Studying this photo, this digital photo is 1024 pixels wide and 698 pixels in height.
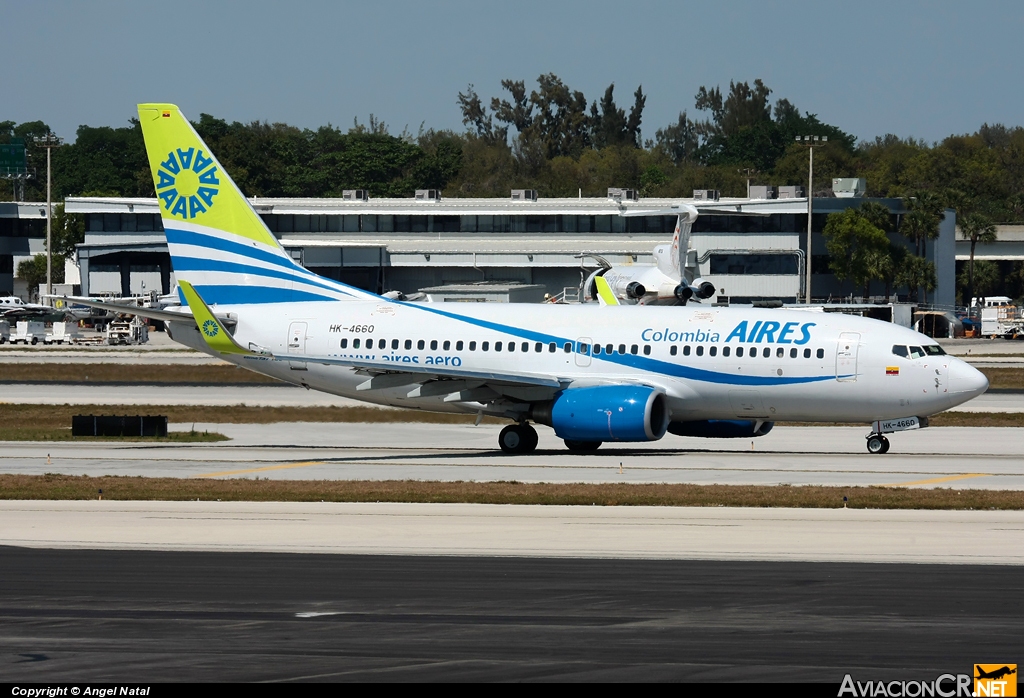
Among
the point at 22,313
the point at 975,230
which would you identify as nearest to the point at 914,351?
the point at 22,313

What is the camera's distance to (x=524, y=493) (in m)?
29.7

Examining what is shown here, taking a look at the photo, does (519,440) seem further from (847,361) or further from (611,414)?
(847,361)

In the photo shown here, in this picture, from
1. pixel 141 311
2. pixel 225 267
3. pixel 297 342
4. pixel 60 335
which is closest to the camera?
pixel 141 311

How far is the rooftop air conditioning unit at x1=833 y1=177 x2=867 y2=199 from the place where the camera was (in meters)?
140

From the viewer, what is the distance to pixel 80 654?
15258 mm

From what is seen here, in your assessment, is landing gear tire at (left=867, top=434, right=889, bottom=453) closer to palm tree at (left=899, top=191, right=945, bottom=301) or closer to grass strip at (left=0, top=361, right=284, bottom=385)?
grass strip at (left=0, top=361, right=284, bottom=385)

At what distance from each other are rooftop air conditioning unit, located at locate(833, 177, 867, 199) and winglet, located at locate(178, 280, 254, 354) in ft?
355

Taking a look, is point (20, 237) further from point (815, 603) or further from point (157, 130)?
point (815, 603)

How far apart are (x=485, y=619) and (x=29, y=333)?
94.1m

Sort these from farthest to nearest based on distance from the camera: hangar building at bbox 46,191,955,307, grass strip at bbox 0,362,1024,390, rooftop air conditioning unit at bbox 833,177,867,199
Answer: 1. rooftop air conditioning unit at bbox 833,177,867,199
2. hangar building at bbox 46,191,955,307
3. grass strip at bbox 0,362,1024,390

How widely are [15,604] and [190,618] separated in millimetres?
2591

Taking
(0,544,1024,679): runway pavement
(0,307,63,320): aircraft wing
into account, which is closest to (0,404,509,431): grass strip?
(0,544,1024,679): runway pavement

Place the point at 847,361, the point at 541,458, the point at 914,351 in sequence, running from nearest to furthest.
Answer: the point at 847,361
the point at 914,351
the point at 541,458

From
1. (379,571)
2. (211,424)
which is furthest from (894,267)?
(379,571)
